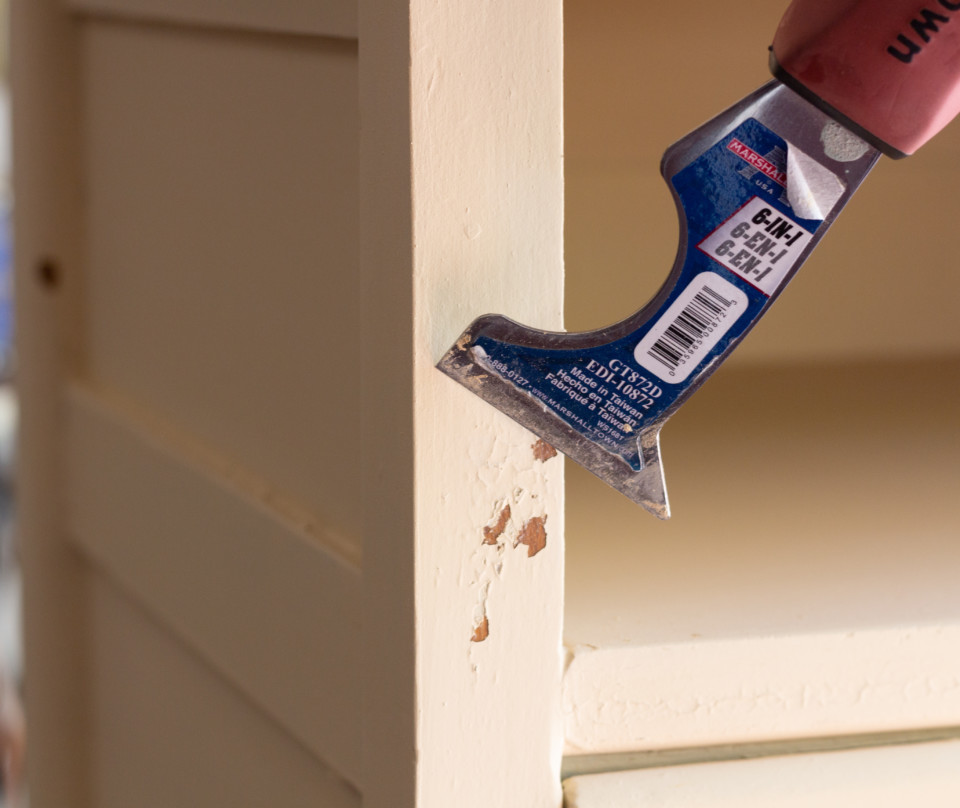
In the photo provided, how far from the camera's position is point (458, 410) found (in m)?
0.26

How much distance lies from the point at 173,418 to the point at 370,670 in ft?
0.74

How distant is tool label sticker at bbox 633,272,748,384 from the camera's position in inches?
9.7

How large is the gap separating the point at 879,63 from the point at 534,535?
13 centimetres

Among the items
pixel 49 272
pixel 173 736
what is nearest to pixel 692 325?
pixel 173 736

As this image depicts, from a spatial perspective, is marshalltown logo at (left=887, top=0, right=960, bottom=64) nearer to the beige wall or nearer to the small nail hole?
the beige wall

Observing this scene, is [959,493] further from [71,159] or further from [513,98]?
[71,159]

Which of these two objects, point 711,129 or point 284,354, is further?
point 284,354

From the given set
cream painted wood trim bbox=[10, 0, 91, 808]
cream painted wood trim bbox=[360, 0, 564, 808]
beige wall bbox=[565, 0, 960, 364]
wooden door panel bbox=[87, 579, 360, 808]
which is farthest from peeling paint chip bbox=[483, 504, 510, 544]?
cream painted wood trim bbox=[10, 0, 91, 808]

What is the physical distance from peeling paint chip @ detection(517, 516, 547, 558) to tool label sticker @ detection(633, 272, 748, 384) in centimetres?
5

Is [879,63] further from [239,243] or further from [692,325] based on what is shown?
[239,243]

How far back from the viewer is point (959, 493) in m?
0.42

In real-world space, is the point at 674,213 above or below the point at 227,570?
above

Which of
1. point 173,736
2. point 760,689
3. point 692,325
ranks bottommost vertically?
point 173,736

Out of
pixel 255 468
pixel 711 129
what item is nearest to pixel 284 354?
pixel 255 468
